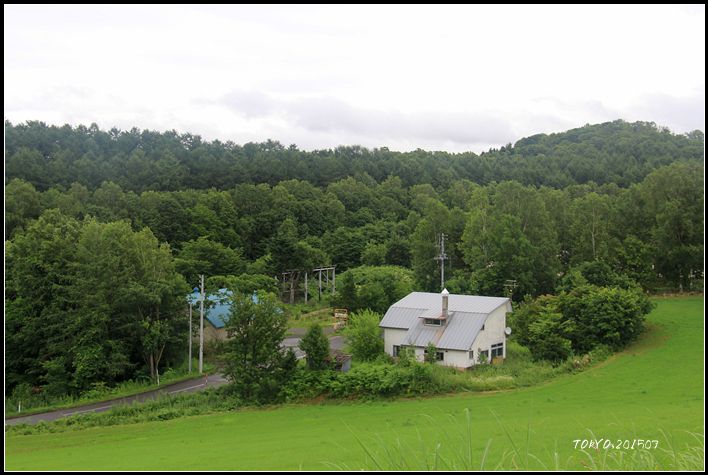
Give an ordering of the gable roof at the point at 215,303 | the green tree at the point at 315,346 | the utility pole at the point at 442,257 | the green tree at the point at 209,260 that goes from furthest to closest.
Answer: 1. the green tree at the point at 209,260
2. the utility pole at the point at 442,257
3. the gable roof at the point at 215,303
4. the green tree at the point at 315,346

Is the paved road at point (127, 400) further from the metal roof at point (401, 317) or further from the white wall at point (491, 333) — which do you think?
the white wall at point (491, 333)

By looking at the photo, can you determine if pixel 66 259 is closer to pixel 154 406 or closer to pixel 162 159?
pixel 154 406

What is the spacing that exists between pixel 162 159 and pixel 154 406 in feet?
138

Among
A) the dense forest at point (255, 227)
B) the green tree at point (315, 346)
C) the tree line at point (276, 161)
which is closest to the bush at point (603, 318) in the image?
the dense forest at point (255, 227)

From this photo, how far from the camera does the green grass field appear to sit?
12258mm

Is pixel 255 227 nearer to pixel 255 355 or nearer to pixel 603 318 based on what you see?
pixel 255 355

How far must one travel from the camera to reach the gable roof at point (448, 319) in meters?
22.5

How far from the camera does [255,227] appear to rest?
4884 centimetres

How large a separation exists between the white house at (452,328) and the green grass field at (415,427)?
310 centimetres

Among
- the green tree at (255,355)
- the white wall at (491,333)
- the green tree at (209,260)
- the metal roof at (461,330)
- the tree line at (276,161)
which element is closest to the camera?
the green tree at (255,355)

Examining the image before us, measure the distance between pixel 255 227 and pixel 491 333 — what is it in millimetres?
28753

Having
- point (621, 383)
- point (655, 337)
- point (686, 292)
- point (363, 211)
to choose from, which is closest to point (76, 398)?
point (621, 383)

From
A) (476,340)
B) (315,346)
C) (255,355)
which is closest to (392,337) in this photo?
(476,340)

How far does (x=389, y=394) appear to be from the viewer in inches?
759
